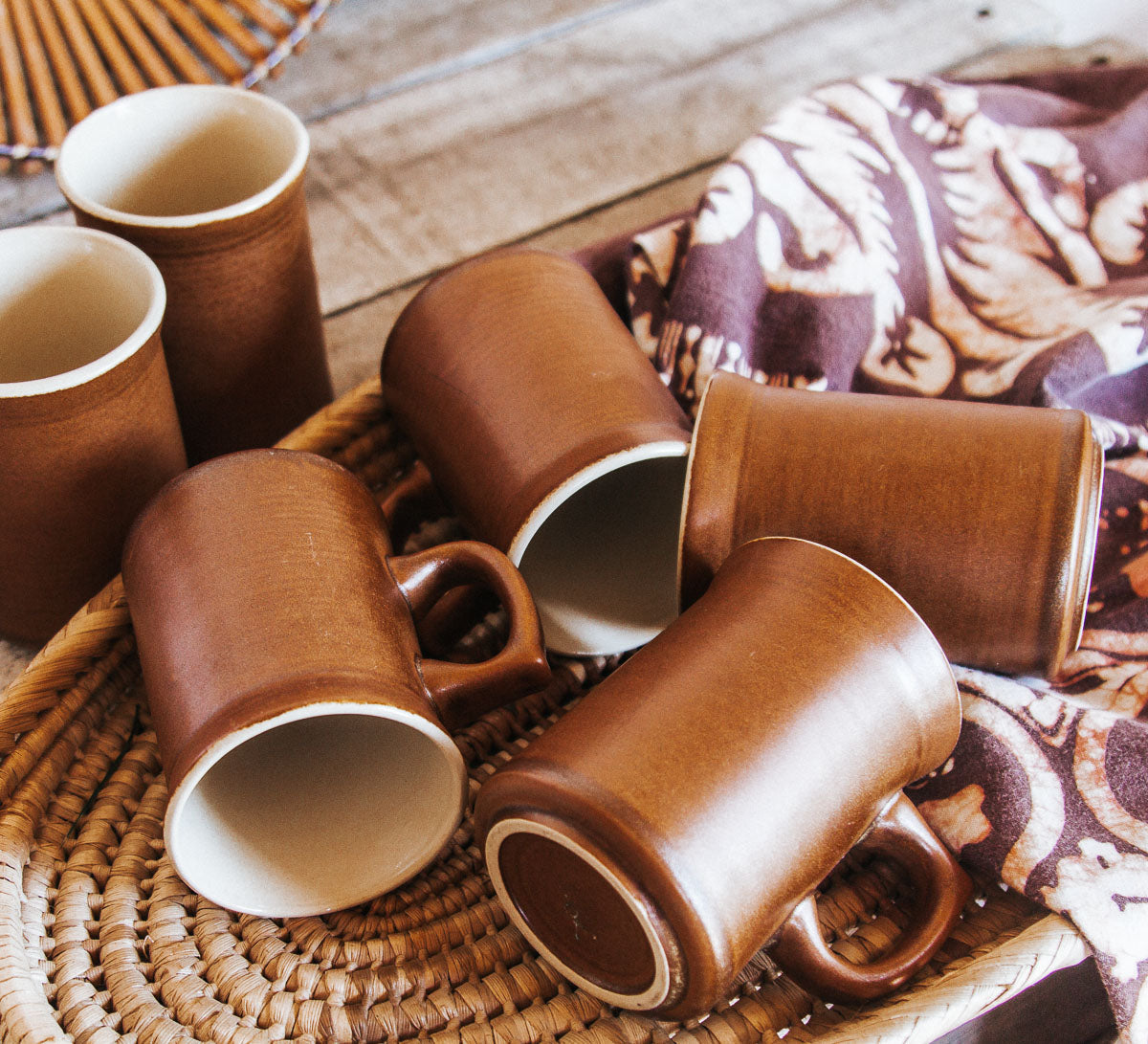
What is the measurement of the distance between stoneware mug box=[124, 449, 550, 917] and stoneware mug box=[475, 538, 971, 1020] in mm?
57

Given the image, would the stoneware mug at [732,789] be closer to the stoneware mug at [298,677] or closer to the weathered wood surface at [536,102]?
the stoneware mug at [298,677]

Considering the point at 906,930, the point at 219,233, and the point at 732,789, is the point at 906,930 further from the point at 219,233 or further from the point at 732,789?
the point at 219,233

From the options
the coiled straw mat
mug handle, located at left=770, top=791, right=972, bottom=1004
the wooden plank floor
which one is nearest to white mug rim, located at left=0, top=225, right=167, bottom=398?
the coiled straw mat

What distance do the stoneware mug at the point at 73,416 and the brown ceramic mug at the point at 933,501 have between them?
0.74ft

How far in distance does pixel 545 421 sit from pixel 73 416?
0.61ft

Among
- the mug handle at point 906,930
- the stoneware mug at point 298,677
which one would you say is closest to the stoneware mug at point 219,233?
the stoneware mug at point 298,677

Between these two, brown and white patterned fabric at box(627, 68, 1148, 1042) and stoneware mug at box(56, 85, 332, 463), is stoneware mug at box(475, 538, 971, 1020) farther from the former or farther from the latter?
stoneware mug at box(56, 85, 332, 463)

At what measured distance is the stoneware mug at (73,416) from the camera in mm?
449

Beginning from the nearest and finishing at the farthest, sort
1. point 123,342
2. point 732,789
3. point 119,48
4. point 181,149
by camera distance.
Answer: point 732,789 → point 123,342 → point 181,149 → point 119,48

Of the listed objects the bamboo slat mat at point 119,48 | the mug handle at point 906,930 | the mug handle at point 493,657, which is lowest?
the mug handle at point 906,930

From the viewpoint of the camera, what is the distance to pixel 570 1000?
1.44ft

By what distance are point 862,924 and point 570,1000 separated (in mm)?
124

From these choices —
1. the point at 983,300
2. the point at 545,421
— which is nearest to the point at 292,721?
the point at 545,421

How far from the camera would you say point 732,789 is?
37cm
